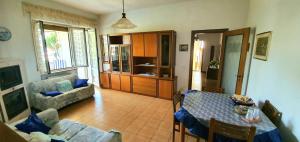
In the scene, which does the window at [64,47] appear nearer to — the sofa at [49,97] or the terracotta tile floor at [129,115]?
the sofa at [49,97]

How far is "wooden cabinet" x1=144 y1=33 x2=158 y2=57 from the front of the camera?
387cm

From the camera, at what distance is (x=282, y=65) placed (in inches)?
64.7

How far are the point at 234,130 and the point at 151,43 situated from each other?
3089 millimetres

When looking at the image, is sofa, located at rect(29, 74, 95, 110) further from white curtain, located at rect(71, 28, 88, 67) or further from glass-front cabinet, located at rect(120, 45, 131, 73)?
glass-front cabinet, located at rect(120, 45, 131, 73)

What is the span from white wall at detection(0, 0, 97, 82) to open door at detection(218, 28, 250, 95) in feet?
15.2

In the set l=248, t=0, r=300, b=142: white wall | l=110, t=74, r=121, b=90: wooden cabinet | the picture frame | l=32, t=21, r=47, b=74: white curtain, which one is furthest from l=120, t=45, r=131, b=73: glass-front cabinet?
l=248, t=0, r=300, b=142: white wall

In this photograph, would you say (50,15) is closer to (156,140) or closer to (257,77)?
(156,140)

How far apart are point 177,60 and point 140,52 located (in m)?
1.16

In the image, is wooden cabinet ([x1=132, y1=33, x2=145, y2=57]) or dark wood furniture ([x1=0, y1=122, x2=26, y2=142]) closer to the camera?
dark wood furniture ([x1=0, y1=122, x2=26, y2=142])

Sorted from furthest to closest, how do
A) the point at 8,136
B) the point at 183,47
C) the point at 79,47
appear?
1. the point at 79,47
2. the point at 183,47
3. the point at 8,136

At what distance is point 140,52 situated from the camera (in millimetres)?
4145

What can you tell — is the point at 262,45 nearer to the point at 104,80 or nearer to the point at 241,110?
the point at 241,110

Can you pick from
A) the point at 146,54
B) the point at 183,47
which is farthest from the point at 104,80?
the point at 183,47

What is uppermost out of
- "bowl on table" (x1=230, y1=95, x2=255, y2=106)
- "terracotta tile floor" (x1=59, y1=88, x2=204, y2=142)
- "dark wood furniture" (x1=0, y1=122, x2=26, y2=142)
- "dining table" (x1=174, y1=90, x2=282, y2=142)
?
"dark wood furniture" (x1=0, y1=122, x2=26, y2=142)
